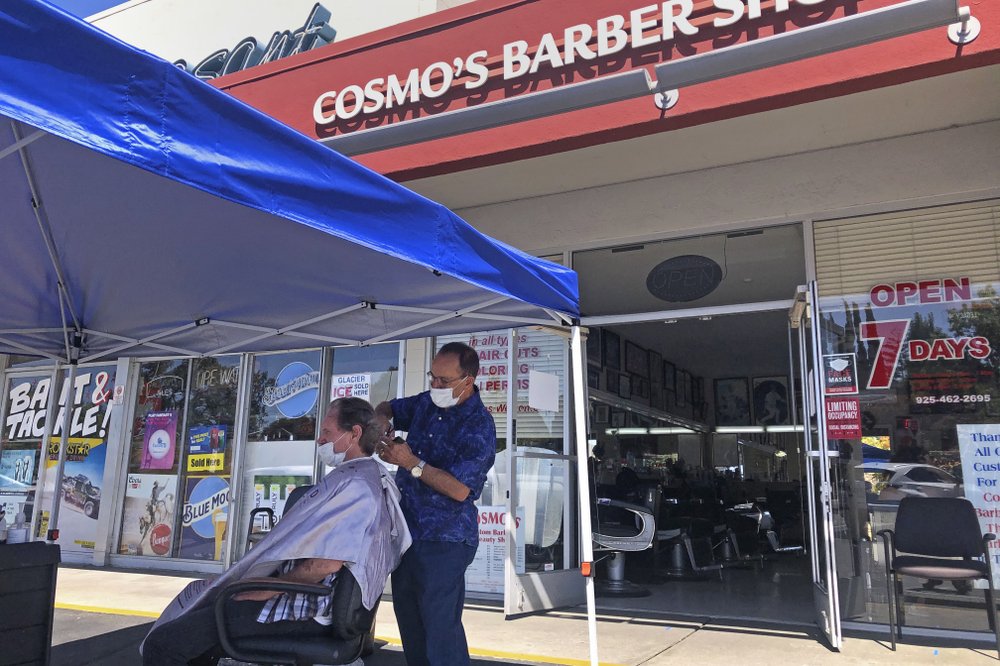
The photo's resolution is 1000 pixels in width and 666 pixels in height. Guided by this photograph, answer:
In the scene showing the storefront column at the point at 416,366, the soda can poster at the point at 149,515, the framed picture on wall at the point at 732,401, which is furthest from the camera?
the framed picture on wall at the point at 732,401

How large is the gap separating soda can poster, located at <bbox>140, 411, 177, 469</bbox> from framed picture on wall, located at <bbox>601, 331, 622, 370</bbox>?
4.98 m

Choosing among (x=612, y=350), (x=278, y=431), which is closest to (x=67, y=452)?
(x=278, y=431)

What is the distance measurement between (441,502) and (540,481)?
3392 millimetres

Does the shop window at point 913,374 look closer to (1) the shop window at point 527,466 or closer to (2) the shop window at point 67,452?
(1) the shop window at point 527,466

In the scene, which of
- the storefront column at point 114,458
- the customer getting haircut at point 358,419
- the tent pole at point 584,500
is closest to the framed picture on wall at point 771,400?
the storefront column at point 114,458

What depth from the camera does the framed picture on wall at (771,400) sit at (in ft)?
46.0

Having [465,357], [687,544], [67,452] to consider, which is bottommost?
[687,544]

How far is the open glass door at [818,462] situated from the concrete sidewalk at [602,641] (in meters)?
0.26

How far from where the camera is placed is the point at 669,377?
12469mm

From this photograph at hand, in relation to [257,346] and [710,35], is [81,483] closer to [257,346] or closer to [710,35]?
[257,346]

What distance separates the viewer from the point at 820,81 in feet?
14.9

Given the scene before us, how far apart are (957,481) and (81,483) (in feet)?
28.7

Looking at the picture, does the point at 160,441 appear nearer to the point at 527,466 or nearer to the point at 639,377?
the point at 527,466

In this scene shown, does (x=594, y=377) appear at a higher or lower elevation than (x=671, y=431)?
higher
